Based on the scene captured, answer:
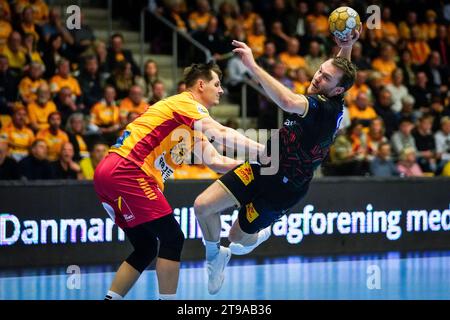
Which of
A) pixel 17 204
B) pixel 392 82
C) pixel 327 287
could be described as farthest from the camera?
pixel 392 82

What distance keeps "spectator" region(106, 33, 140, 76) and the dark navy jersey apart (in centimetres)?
722

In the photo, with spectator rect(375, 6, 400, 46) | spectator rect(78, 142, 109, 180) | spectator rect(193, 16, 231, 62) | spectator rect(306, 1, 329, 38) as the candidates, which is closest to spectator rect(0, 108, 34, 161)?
spectator rect(78, 142, 109, 180)

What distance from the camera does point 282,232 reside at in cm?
1212

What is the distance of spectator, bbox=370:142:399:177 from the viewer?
13781 millimetres

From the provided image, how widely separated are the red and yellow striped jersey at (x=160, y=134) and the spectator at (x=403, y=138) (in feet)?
26.2

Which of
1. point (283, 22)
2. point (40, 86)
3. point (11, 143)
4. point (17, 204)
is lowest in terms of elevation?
point (17, 204)

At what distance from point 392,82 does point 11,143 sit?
293 inches

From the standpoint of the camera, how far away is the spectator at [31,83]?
13.3m

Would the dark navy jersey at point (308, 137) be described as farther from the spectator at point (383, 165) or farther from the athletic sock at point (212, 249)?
the spectator at point (383, 165)

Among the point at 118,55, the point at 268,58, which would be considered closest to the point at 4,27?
the point at 118,55

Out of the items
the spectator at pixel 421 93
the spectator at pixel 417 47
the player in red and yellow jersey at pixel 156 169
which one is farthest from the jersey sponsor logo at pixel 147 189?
the spectator at pixel 417 47

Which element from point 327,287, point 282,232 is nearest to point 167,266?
point 327,287

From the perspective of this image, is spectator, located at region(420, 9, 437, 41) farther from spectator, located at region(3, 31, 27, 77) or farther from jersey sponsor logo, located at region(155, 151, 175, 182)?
jersey sponsor logo, located at region(155, 151, 175, 182)

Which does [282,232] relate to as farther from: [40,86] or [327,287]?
[40,86]
